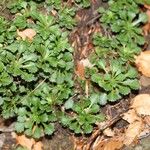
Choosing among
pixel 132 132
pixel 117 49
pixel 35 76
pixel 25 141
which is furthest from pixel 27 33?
pixel 132 132

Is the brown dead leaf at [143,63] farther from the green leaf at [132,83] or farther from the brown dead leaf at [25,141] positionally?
the brown dead leaf at [25,141]

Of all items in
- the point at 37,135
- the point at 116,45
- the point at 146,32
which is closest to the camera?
the point at 37,135

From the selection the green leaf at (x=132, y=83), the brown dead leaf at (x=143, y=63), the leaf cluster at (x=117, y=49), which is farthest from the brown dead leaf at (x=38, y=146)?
the brown dead leaf at (x=143, y=63)

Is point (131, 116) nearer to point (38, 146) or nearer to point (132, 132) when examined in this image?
point (132, 132)

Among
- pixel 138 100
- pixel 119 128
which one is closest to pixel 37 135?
pixel 119 128

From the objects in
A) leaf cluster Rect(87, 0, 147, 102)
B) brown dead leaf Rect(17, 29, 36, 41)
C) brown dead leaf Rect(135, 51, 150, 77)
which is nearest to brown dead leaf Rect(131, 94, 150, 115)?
leaf cluster Rect(87, 0, 147, 102)

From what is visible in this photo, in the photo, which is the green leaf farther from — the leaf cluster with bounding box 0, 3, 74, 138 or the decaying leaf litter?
the leaf cluster with bounding box 0, 3, 74, 138

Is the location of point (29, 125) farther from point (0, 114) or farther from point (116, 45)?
point (116, 45)
